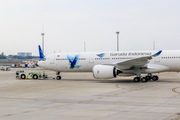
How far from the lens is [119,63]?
26.6 meters

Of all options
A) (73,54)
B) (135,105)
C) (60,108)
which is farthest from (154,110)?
(73,54)

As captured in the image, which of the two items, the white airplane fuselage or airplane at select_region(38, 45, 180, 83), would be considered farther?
the white airplane fuselage

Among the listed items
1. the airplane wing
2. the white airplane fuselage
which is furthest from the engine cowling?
the white airplane fuselage

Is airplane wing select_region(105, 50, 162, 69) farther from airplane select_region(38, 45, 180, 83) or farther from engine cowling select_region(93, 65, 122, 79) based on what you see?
engine cowling select_region(93, 65, 122, 79)

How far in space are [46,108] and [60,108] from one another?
2.31ft

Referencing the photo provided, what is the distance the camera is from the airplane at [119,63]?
85.8 feet

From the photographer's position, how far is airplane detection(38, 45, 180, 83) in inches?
1030

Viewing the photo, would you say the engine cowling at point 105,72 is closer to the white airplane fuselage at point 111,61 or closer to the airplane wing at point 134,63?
the airplane wing at point 134,63

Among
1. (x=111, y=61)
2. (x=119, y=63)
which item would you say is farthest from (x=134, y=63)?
(x=111, y=61)

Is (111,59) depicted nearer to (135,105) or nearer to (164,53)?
(164,53)

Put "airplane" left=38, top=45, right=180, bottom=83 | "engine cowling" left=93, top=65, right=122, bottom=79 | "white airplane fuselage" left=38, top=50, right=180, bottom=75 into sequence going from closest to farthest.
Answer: "engine cowling" left=93, top=65, right=122, bottom=79
"airplane" left=38, top=45, right=180, bottom=83
"white airplane fuselage" left=38, top=50, right=180, bottom=75

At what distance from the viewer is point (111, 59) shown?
29.1 metres

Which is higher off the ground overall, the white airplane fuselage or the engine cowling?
the white airplane fuselage

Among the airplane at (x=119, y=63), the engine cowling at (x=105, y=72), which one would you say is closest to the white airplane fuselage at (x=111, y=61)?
the airplane at (x=119, y=63)
